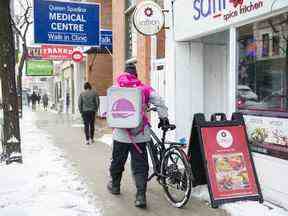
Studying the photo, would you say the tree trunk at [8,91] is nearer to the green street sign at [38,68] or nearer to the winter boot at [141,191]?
the winter boot at [141,191]

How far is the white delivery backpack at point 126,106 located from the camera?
6145 millimetres

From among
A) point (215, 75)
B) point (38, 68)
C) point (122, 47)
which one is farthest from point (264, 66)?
point (38, 68)

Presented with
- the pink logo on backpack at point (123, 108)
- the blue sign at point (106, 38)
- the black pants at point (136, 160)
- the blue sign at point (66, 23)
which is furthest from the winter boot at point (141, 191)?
the blue sign at point (106, 38)

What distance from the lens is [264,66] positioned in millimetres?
6586

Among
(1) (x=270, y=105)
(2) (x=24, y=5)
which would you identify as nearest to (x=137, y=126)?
(1) (x=270, y=105)

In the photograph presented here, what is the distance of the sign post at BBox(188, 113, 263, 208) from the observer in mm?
6199

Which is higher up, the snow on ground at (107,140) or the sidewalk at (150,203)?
the snow on ground at (107,140)

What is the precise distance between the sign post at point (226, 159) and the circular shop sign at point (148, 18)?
334 cm

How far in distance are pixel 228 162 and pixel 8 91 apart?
15.0 feet

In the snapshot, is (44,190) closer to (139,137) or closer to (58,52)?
(139,137)

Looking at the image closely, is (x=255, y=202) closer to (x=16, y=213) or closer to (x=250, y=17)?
(x=250, y=17)

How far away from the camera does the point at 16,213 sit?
584 centimetres

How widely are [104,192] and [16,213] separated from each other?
153 centimetres

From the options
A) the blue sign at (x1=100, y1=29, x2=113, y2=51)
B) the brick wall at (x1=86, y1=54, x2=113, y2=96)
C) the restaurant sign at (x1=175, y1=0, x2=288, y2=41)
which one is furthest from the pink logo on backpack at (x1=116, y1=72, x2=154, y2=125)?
the brick wall at (x1=86, y1=54, x2=113, y2=96)
